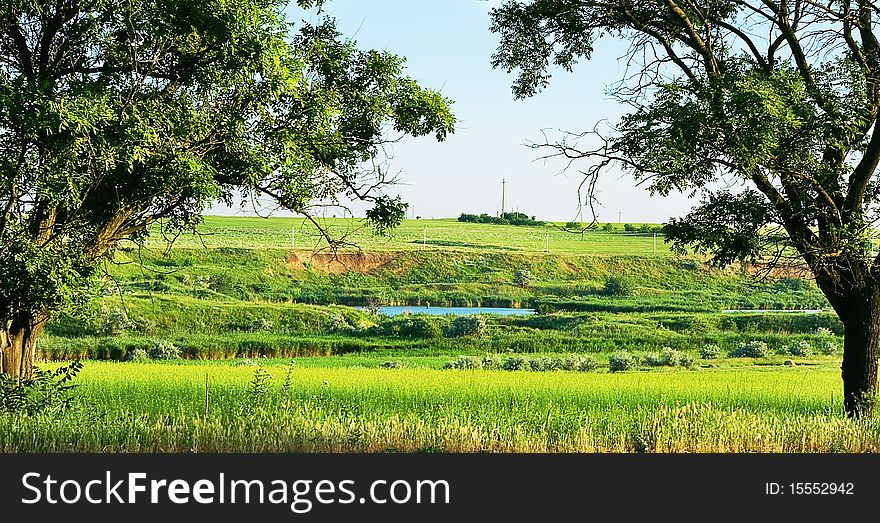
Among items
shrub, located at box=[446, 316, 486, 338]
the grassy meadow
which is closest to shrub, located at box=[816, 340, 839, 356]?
the grassy meadow

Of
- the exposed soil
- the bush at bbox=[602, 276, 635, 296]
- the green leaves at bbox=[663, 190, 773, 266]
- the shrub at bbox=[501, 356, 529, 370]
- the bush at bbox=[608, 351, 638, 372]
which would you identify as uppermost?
the green leaves at bbox=[663, 190, 773, 266]

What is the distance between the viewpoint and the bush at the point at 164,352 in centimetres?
3997

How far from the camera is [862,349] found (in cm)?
1459

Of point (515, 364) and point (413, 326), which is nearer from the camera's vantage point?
point (515, 364)

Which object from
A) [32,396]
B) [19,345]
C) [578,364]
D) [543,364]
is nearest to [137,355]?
[543,364]

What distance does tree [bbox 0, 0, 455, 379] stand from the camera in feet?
37.6

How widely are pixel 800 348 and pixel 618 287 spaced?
25.5m

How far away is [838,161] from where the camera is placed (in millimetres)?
14016

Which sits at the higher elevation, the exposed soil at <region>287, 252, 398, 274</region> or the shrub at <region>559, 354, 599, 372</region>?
the exposed soil at <region>287, 252, 398, 274</region>

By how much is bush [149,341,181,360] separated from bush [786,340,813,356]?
2658cm

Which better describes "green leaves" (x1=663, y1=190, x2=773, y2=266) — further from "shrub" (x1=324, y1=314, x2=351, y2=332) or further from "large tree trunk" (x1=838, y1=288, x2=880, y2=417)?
"shrub" (x1=324, y1=314, x2=351, y2=332)

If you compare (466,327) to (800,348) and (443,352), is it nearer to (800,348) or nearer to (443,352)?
(443,352)

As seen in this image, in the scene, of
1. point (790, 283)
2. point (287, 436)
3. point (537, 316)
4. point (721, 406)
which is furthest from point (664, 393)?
point (790, 283)

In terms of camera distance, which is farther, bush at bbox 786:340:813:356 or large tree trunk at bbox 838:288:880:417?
bush at bbox 786:340:813:356
